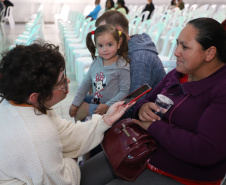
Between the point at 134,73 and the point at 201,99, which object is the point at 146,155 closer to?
the point at 201,99

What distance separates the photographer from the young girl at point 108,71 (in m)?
1.50

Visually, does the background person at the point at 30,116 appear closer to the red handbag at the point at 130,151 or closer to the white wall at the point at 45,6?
the red handbag at the point at 130,151

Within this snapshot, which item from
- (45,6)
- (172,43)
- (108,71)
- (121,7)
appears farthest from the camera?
(45,6)

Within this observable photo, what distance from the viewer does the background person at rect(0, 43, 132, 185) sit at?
776mm

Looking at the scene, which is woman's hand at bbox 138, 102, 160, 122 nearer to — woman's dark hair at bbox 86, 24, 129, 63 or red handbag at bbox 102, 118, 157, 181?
red handbag at bbox 102, 118, 157, 181

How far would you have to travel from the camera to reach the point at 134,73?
147 cm

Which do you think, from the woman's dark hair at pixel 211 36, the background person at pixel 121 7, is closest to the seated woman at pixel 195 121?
the woman's dark hair at pixel 211 36

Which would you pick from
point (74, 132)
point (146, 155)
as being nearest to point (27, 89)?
point (74, 132)

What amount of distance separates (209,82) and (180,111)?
17 cm

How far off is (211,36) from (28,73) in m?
0.74

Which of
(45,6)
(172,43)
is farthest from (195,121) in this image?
(45,6)

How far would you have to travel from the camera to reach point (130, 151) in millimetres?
947

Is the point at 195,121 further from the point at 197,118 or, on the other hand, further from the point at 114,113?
the point at 114,113

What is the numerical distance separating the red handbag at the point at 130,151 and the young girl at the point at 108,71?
487 millimetres
